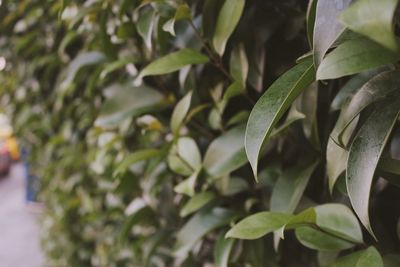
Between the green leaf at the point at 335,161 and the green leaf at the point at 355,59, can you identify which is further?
the green leaf at the point at 335,161

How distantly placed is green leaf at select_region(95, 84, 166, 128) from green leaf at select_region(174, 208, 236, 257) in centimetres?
21

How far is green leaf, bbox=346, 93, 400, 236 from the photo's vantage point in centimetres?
39

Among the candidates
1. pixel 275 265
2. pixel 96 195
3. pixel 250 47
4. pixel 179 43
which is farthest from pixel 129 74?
pixel 96 195

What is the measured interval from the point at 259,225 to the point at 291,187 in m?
0.14

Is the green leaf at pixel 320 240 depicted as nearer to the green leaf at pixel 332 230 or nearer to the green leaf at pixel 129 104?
the green leaf at pixel 332 230

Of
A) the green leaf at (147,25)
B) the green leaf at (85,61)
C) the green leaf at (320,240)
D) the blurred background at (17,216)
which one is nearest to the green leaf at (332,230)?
the green leaf at (320,240)

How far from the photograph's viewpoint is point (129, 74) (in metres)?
0.99

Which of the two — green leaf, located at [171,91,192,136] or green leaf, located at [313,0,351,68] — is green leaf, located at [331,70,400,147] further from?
green leaf, located at [171,91,192,136]

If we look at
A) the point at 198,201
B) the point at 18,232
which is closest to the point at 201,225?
the point at 198,201

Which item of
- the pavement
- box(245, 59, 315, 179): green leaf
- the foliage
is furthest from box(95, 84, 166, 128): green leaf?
the pavement

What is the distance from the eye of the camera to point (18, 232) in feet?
12.0

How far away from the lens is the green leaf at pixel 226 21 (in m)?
0.55

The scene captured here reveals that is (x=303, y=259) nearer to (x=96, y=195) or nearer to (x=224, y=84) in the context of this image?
(x=224, y=84)

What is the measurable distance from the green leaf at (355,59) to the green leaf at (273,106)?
34mm
